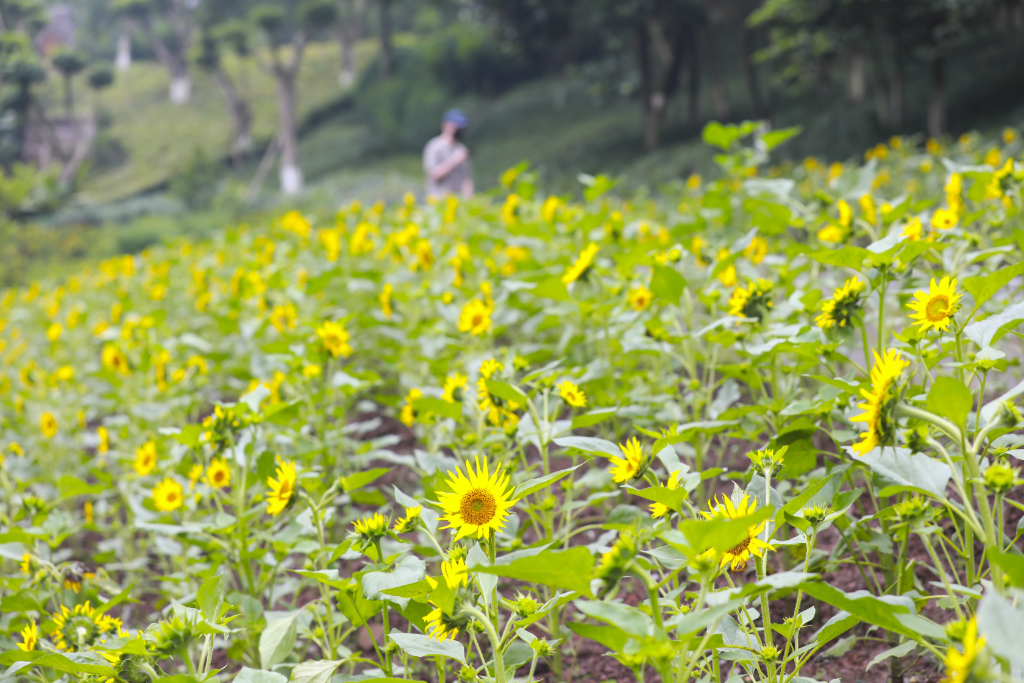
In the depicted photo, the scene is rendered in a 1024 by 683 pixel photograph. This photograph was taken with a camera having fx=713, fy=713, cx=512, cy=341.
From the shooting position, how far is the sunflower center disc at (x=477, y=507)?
97 centimetres

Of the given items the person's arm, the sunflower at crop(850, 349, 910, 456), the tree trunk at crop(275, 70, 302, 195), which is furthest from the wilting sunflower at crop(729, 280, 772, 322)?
the tree trunk at crop(275, 70, 302, 195)

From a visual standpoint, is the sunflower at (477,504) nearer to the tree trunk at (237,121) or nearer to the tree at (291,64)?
the tree at (291,64)

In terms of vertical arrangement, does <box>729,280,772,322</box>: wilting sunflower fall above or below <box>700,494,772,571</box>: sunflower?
above

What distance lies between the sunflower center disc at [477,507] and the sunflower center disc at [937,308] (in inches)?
27.6

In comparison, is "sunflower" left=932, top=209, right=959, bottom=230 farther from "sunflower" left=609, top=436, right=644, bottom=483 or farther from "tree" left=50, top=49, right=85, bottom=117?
"tree" left=50, top=49, right=85, bottom=117

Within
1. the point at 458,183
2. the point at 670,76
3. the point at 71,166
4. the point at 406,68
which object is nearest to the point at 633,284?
the point at 458,183

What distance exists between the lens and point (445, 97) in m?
22.3

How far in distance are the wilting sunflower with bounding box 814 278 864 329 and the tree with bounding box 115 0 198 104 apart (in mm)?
36119

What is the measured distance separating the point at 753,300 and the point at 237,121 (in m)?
28.4

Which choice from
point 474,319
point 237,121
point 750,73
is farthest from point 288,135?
point 474,319

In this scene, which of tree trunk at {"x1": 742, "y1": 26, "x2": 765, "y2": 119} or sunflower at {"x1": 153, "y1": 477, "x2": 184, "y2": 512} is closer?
sunflower at {"x1": 153, "y1": 477, "x2": 184, "y2": 512}

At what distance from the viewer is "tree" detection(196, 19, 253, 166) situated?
24.5m

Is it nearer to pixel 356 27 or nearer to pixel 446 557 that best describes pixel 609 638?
pixel 446 557

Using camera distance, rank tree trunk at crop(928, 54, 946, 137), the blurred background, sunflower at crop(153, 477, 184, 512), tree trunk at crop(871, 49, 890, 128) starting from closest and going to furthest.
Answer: sunflower at crop(153, 477, 184, 512)
tree trunk at crop(928, 54, 946, 137)
tree trunk at crop(871, 49, 890, 128)
the blurred background
